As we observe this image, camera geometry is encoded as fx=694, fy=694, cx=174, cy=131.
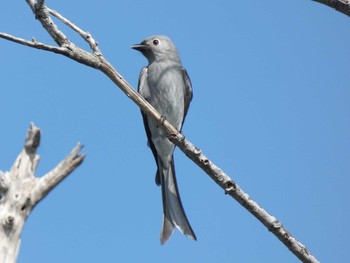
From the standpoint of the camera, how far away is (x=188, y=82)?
959 centimetres

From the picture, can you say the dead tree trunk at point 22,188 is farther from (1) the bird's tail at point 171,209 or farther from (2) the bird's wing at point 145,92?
(2) the bird's wing at point 145,92

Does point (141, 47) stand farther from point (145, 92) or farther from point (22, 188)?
point (22, 188)

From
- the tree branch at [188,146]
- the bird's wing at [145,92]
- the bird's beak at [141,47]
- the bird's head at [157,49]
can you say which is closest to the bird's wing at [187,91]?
the bird's head at [157,49]

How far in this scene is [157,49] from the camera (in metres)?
10.1

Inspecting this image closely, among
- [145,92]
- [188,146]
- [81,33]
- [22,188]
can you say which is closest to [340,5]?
[188,146]

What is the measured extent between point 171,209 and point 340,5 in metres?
3.37

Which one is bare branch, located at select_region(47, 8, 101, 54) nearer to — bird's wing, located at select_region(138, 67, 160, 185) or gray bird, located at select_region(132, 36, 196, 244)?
gray bird, located at select_region(132, 36, 196, 244)

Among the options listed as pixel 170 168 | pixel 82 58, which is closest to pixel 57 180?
pixel 82 58

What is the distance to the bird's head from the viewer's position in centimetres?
998

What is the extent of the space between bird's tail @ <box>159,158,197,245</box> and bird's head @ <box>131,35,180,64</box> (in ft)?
6.05

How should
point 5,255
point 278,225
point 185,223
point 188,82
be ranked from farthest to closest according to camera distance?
1. point 188,82
2. point 185,223
3. point 278,225
4. point 5,255

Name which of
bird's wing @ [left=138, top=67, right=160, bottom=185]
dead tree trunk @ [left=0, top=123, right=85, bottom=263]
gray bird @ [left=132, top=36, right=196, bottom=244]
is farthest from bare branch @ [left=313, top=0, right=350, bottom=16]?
bird's wing @ [left=138, top=67, right=160, bottom=185]

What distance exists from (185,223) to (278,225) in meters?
1.78

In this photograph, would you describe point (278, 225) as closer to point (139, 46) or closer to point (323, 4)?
point (323, 4)
